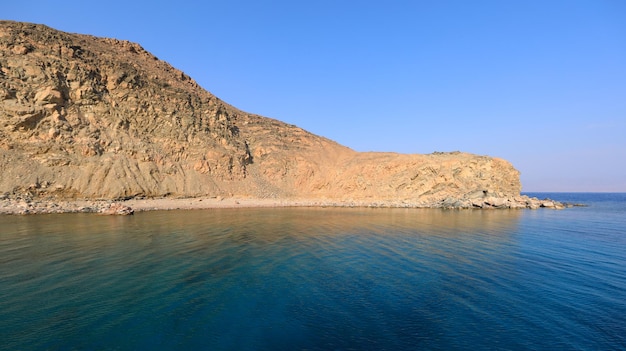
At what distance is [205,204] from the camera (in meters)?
52.7

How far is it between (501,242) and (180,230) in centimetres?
2451

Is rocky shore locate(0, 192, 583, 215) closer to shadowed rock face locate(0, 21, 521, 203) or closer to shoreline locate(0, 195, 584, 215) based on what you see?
shoreline locate(0, 195, 584, 215)

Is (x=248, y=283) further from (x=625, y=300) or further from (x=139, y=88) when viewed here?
(x=139, y=88)

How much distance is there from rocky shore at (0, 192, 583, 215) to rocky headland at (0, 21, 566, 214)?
0.19m

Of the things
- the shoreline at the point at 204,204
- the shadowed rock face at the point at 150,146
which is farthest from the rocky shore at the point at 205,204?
the shadowed rock face at the point at 150,146

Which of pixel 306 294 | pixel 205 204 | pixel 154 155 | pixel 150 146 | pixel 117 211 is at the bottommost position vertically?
pixel 306 294

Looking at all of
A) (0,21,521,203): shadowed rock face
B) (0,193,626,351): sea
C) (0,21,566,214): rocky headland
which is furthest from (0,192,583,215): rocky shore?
(0,193,626,351): sea

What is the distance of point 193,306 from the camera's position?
10.8 m

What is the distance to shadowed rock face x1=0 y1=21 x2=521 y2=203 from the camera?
4497 cm

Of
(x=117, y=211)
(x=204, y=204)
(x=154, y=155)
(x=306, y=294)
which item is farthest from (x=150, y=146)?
(x=306, y=294)

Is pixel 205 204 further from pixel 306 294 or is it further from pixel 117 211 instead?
pixel 306 294

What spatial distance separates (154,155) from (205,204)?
12.5m

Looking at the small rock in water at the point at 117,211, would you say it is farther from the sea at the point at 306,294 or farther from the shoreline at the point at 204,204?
the sea at the point at 306,294

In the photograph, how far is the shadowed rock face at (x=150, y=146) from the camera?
45.0 metres
